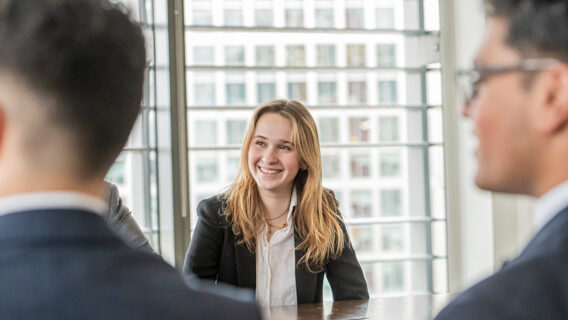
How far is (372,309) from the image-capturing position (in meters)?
2.24

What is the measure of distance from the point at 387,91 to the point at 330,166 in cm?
67

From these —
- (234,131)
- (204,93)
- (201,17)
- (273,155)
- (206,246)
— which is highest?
(201,17)

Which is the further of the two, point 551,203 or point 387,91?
point 387,91

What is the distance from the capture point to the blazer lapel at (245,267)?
2875 mm

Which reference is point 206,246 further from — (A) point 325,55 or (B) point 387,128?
(B) point 387,128

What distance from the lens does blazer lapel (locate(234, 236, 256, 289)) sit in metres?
2.88

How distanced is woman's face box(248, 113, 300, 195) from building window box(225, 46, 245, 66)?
1405mm

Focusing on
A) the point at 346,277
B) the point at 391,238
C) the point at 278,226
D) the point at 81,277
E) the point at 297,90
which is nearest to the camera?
the point at 81,277

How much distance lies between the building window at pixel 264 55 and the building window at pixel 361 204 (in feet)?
3.62

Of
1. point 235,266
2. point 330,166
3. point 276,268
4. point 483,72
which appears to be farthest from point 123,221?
point 330,166

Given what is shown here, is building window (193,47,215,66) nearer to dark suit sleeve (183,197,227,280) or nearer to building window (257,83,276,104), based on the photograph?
building window (257,83,276,104)

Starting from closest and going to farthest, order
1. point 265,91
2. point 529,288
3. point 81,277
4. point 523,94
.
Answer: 1. point 81,277
2. point 529,288
3. point 523,94
4. point 265,91

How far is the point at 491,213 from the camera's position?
14.1 feet

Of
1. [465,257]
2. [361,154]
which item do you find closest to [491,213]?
[465,257]
